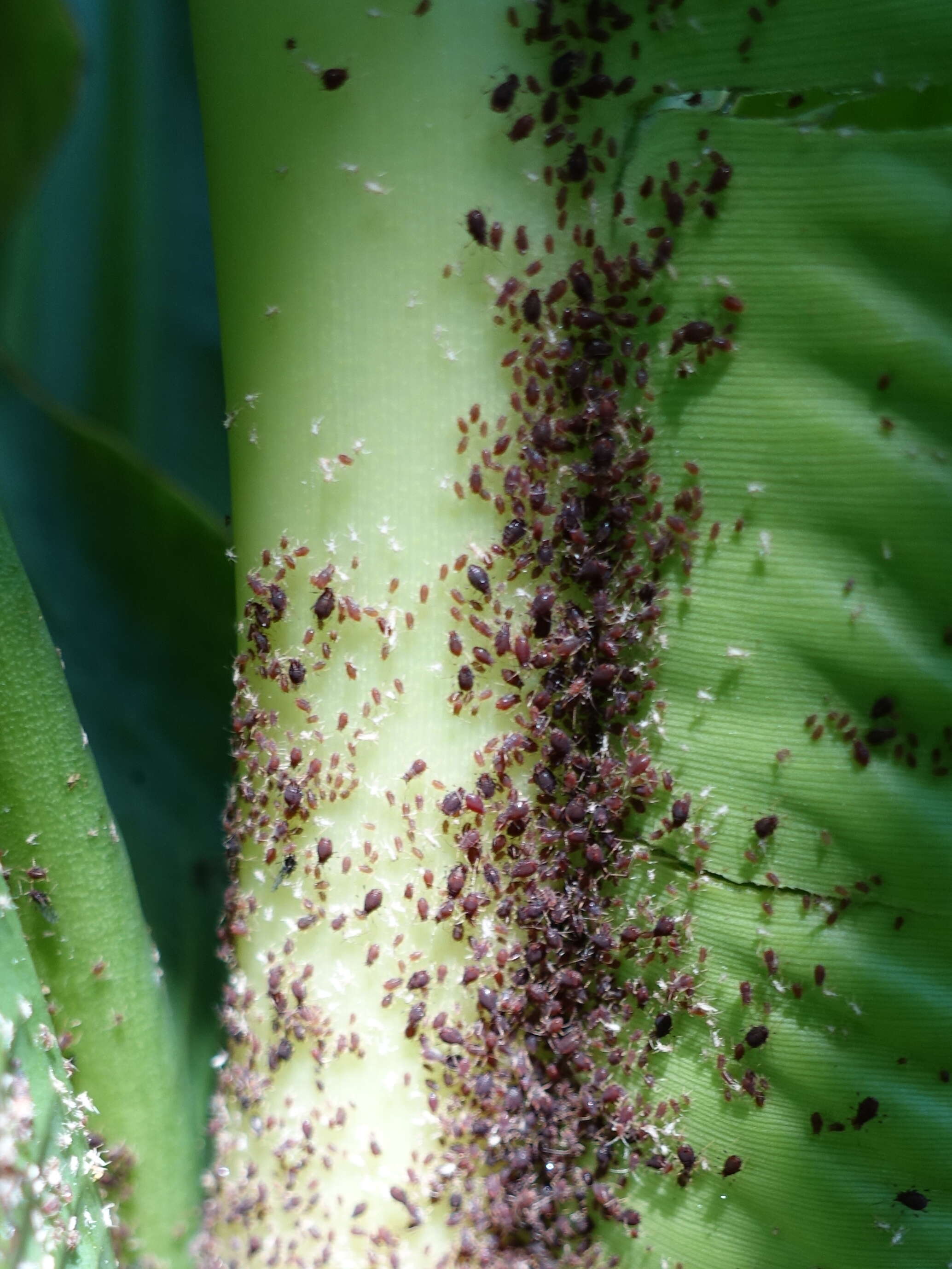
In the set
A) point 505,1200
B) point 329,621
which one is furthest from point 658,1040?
point 329,621

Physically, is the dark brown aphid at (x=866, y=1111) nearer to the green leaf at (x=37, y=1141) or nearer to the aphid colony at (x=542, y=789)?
the aphid colony at (x=542, y=789)

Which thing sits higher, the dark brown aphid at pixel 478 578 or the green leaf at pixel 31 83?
the green leaf at pixel 31 83

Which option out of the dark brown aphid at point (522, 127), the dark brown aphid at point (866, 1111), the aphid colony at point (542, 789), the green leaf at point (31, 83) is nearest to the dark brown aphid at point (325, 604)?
the aphid colony at point (542, 789)

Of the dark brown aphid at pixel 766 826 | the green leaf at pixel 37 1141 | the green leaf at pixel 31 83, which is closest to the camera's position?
the green leaf at pixel 37 1141

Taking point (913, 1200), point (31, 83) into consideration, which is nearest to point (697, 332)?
point (913, 1200)

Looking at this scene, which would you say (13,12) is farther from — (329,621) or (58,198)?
(329,621)

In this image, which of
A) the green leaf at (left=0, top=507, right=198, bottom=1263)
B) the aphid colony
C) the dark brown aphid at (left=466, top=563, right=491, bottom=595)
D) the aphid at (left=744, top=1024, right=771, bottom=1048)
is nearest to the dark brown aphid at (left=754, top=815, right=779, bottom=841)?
the aphid colony
